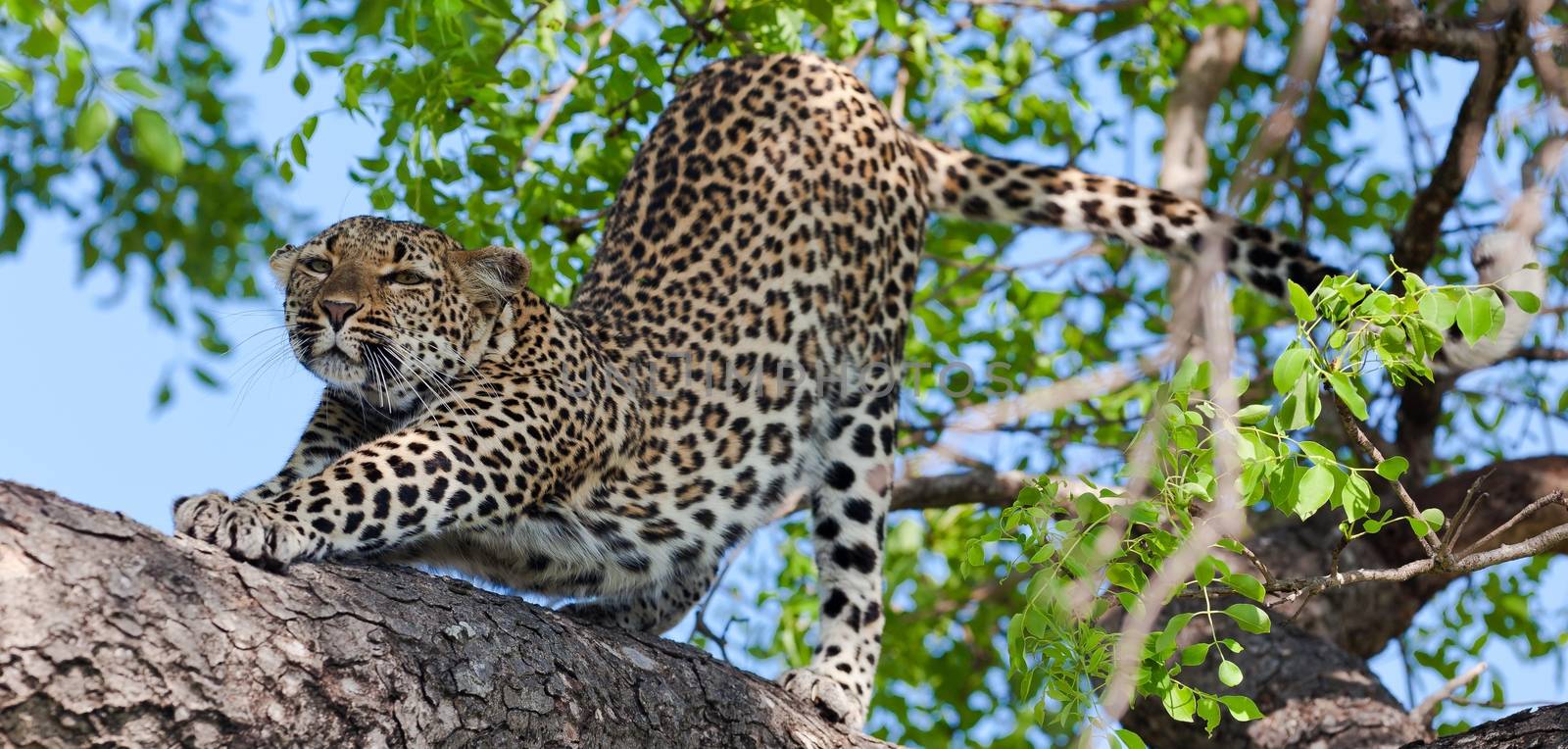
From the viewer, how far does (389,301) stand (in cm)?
677

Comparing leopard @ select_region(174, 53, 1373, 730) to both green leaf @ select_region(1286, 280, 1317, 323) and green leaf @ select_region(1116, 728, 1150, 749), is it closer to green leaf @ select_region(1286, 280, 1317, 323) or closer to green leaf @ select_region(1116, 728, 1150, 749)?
green leaf @ select_region(1116, 728, 1150, 749)

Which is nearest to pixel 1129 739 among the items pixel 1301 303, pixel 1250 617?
pixel 1250 617

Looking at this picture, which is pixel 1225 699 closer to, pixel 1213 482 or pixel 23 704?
pixel 1213 482

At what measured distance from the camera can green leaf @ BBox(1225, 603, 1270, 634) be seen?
4570mm

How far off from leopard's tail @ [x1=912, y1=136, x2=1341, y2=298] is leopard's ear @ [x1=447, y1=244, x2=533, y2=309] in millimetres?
2944

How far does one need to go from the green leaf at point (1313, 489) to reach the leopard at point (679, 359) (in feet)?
7.91

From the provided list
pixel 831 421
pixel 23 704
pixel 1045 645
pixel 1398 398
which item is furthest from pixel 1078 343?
pixel 23 704

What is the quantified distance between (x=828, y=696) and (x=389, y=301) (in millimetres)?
2517

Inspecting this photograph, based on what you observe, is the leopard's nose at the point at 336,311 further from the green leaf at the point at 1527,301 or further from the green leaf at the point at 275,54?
the green leaf at the point at 1527,301

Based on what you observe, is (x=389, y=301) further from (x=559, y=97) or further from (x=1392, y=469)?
(x=1392, y=469)

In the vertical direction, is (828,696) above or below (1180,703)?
below

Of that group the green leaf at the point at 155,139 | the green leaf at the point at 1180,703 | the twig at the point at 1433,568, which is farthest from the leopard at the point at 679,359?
the green leaf at the point at 1180,703

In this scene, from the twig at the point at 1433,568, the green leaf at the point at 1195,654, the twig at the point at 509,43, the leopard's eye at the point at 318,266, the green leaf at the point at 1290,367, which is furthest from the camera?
the twig at the point at 509,43

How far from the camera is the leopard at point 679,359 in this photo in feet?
21.6
